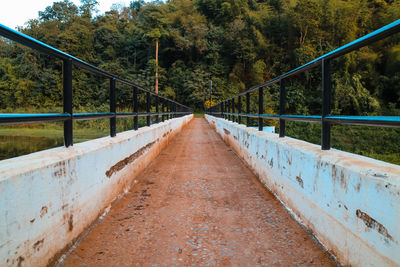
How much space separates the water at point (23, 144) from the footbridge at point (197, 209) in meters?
14.5

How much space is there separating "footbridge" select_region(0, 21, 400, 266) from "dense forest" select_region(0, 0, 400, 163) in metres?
22.7

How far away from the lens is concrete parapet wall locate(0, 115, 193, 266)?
158 cm

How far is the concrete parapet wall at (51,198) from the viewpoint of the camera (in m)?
1.58

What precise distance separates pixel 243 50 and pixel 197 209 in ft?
204

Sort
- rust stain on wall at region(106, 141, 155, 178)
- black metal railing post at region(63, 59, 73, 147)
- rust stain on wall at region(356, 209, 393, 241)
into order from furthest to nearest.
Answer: rust stain on wall at region(106, 141, 155, 178)
black metal railing post at region(63, 59, 73, 147)
rust stain on wall at region(356, 209, 393, 241)

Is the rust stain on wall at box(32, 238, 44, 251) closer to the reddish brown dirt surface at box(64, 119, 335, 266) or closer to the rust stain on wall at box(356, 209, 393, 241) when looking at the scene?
the reddish brown dirt surface at box(64, 119, 335, 266)

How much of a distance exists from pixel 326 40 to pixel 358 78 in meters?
12.4

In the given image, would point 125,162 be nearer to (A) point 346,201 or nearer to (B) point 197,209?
(B) point 197,209

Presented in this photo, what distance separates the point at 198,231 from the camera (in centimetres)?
267

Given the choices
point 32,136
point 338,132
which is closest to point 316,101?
point 338,132

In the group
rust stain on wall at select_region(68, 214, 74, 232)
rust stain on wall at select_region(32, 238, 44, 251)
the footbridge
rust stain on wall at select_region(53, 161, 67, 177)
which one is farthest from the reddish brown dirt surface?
rust stain on wall at select_region(53, 161, 67, 177)

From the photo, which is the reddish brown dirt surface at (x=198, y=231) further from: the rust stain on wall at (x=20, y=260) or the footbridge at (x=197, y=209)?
the rust stain on wall at (x=20, y=260)

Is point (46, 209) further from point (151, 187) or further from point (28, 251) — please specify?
point (151, 187)

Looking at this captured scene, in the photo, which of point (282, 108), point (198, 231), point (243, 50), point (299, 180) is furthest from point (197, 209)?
point (243, 50)
